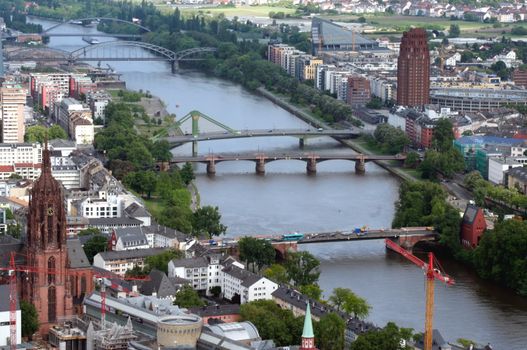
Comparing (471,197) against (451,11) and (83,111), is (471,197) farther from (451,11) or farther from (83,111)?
(451,11)

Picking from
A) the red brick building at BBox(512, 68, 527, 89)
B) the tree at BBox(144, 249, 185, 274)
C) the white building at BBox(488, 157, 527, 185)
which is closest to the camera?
the tree at BBox(144, 249, 185, 274)

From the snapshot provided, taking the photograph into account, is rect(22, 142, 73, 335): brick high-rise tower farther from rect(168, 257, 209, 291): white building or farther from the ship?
the ship

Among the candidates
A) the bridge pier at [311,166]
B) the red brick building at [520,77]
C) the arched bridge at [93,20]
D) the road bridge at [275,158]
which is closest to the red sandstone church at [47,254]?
the road bridge at [275,158]

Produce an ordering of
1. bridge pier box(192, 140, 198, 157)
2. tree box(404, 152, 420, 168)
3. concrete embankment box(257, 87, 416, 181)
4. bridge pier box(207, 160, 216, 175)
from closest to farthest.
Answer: bridge pier box(207, 160, 216, 175), concrete embankment box(257, 87, 416, 181), tree box(404, 152, 420, 168), bridge pier box(192, 140, 198, 157)

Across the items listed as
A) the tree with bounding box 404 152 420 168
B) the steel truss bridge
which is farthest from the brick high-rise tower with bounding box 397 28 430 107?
the steel truss bridge

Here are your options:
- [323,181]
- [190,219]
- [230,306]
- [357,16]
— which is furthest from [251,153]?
[357,16]

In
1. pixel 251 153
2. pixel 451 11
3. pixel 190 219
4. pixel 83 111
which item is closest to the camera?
pixel 190 219
